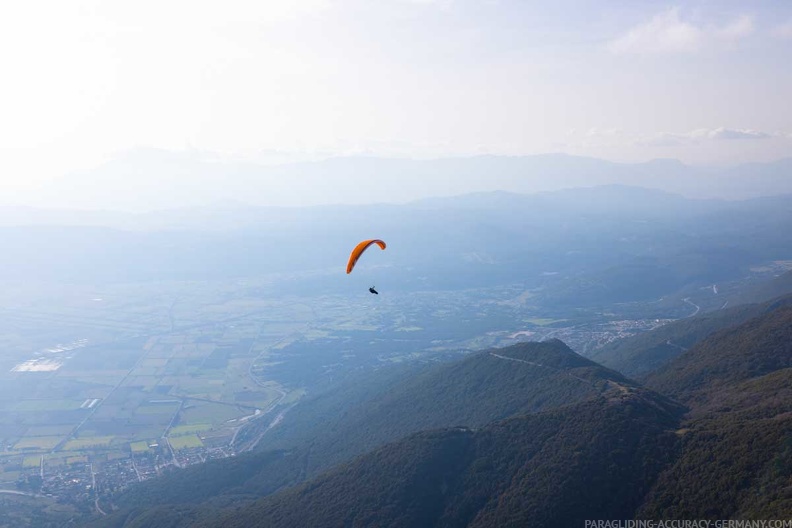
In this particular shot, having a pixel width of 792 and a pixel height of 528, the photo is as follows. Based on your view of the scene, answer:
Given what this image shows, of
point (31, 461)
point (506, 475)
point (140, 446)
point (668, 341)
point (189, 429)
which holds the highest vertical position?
point (506, 475)

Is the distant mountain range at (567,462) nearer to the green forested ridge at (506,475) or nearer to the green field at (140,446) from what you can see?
the green forested ridge at (506,475)

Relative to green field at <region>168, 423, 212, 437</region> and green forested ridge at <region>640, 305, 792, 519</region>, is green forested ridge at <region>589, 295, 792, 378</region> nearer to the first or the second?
green forested ridge at <region>640, 305, 792, 519</region>

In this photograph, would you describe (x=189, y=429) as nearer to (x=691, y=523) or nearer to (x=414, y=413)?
(x=414, y=413)

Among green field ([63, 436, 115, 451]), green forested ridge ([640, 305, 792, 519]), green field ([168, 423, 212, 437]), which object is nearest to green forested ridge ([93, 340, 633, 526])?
green forested ridge ([640, 305, 792, 519])

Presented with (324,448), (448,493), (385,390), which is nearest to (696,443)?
(448,493)

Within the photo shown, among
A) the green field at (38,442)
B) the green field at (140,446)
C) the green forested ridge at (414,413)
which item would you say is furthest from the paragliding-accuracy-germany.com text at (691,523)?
the green field at (38,442)

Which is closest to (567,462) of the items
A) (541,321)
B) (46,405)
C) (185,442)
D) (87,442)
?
(185,442)
